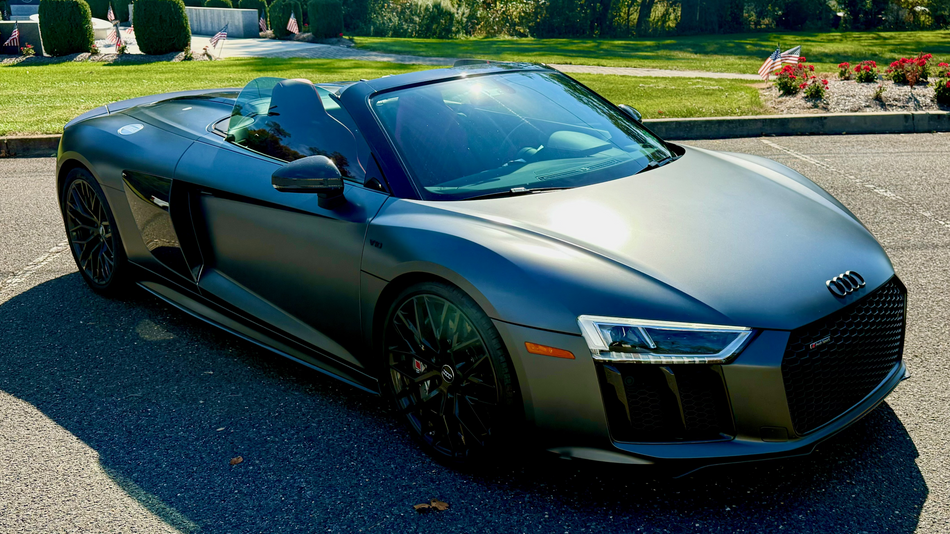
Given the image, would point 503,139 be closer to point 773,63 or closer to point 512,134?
point 512,134

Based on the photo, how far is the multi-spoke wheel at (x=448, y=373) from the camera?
2.82 m

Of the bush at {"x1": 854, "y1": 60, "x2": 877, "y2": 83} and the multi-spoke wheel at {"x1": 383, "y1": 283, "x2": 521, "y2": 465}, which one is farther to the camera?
the bush at {"x1": 854, "y1": 60, "x2": 877, "y2": 83}

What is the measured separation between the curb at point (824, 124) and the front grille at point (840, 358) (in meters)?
7.37

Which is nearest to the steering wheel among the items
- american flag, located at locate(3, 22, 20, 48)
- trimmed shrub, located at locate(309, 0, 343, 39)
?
american flag, located at locate(3, 22, 20, 48)

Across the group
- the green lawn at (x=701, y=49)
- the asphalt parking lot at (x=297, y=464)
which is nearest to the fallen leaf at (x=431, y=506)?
the asphalt parking lot at (x=297, y=464)

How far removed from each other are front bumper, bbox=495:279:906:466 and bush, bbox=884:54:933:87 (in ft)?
35.6

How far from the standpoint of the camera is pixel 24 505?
2.94 m

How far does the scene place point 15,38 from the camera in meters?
19.8

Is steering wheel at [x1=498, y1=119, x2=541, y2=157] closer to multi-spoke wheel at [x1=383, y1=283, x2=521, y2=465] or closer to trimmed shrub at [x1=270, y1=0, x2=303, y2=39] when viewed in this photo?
multi-spoke wheel at [x1=383, y1=283, x2=521, y2=465]

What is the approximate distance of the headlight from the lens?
2.52 m

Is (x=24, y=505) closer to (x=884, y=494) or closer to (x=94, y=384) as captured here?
(x=94, y=384)

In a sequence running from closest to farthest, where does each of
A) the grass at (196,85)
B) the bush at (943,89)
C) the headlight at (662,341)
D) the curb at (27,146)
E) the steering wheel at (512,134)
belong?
the headlight at (662,341) < the steering wheel at (512,134) < the curb at (27,146) < the bush at (943,89) < the grass at (196,85)

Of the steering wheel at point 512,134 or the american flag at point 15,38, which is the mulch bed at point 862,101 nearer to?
the steering wheel at point 512,134

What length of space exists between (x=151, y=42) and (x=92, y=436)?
18.8 meters
